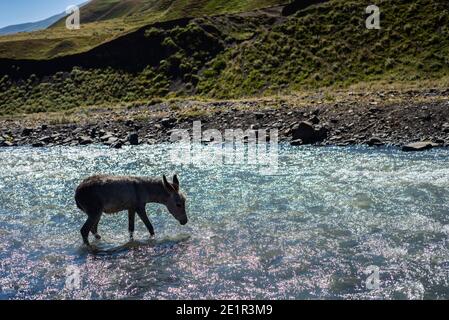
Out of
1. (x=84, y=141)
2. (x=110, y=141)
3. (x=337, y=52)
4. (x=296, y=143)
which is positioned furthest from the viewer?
(x=337, y=52)

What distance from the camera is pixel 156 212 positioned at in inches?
723

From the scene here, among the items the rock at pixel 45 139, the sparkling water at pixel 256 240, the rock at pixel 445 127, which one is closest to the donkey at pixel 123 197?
the sparkling water at pixel 256 240

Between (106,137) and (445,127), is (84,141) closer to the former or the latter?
(106,137)

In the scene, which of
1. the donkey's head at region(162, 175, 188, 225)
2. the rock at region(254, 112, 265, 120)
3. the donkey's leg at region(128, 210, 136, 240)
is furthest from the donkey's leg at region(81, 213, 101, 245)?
the rock at region(254, 112, 265, 120)

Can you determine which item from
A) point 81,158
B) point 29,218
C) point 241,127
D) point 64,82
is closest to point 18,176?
point 81,158

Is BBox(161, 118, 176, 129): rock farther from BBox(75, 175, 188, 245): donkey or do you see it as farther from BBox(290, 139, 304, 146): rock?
BBox(75, 175, 188, 245): donkey

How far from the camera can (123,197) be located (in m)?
14.7

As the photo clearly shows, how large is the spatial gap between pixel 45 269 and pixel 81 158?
20.4 m

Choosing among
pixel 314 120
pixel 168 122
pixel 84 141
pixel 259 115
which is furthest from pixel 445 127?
pixel 84 141

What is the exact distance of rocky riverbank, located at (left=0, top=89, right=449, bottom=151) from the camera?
31375 mm

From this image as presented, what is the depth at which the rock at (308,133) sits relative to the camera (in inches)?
1280

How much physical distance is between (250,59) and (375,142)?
40.6 meters

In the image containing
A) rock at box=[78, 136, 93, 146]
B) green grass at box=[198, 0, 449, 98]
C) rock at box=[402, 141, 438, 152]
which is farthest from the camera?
green grass at box=[198, 0, 449, 98]

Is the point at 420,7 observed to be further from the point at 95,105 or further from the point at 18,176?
the point at 18,176
